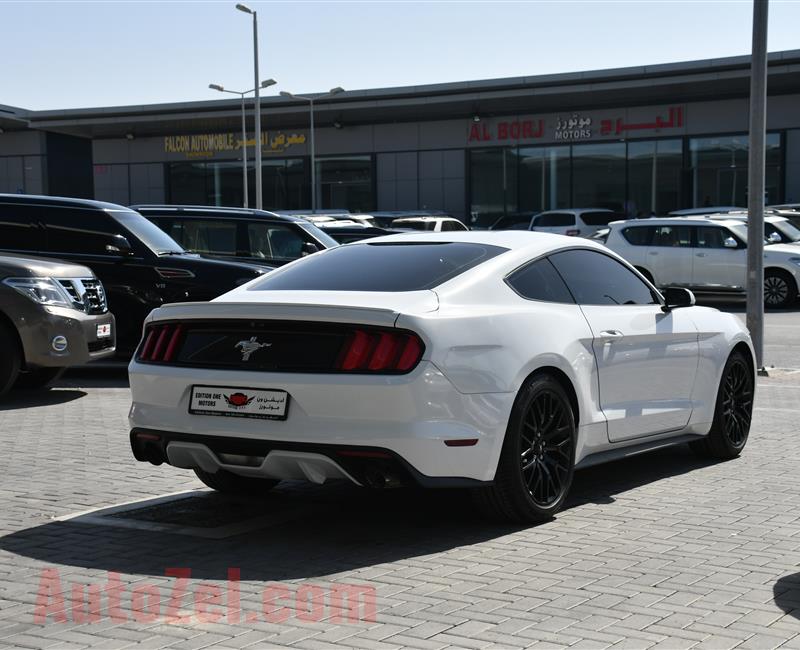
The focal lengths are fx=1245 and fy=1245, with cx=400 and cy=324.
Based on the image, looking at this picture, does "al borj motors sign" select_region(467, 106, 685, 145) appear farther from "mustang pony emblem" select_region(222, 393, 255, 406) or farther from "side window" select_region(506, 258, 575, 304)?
"mustang pony emblem" select_region(222, 393, 255, 406)

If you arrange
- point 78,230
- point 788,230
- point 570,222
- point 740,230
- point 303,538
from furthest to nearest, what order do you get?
point 570,222
point 788,230
point 740,230
point 78,230
point 303,538

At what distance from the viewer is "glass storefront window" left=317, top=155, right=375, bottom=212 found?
57656 mm

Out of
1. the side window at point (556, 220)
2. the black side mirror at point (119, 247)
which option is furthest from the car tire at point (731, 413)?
the side window at point (556, 220)

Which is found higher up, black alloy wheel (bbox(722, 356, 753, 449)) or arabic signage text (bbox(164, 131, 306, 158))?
arabic signage text (bbox(164, 131, 306, 158))

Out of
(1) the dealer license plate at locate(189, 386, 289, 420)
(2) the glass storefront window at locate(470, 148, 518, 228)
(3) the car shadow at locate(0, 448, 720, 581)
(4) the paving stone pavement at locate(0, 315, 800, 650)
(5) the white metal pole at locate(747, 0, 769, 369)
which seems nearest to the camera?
(4) the paving stone pavement at locate(0, 315, 800, 650)

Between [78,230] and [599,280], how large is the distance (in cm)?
781

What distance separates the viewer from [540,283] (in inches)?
265

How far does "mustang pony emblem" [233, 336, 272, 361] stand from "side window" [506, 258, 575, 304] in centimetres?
139

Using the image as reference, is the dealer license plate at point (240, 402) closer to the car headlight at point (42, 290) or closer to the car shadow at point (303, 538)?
the car shadow at point (303, 538)

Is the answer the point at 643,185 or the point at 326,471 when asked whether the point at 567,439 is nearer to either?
the point at 326,471

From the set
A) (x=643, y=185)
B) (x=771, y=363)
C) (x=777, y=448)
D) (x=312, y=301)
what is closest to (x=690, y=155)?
(x=643, y=185)

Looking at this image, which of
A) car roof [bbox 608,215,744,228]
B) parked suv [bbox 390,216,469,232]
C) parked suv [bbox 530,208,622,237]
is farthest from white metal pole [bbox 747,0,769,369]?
parked suv [bbox 530,208,622,237]

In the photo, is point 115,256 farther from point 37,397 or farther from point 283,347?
point 283,347

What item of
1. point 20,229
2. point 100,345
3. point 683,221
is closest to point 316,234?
point 20,229
